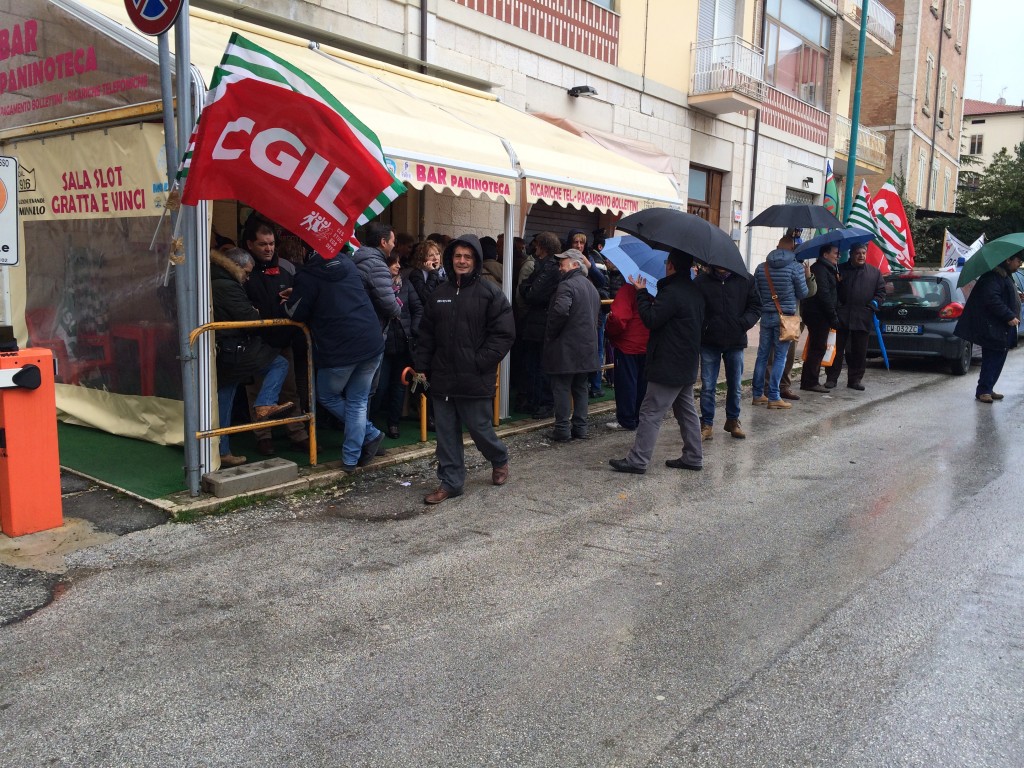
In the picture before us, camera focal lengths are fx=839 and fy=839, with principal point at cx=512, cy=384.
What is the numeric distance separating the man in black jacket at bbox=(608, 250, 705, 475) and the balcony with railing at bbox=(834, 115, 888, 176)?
64.9 ft

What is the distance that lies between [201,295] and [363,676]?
336 cm

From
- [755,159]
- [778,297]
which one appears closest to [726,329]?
[778,297]

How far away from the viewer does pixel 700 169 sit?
58.8 ft

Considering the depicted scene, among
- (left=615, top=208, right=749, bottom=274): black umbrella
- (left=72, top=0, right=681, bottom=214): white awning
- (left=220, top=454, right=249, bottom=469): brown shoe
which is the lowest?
(left=220, top=454, right=249, bottom=469): brown shoe

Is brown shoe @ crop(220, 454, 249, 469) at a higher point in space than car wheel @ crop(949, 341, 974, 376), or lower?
lower

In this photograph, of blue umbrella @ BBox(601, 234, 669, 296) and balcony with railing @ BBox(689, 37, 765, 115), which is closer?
blue umbrella @ BBox(601, 234, 669, 296)

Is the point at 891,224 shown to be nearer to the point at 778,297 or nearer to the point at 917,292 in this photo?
the point at 917,292

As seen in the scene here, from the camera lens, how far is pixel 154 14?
521cm

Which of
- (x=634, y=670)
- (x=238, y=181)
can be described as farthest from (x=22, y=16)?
(x=634, y=670)

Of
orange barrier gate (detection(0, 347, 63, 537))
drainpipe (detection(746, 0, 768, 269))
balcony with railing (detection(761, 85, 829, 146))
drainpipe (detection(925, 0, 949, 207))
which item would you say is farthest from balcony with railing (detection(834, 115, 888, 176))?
orange barrier gate (detection(0, 347, 63, 537))

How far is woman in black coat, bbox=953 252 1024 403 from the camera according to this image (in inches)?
388

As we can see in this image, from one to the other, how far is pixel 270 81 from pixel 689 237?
318cm

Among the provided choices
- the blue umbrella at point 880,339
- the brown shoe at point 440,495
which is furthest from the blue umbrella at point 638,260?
the blue umbrella at point 880,339

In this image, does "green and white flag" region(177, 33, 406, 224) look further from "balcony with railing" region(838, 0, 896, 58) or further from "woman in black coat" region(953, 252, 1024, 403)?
"balcony with railing" region(838, 0, 896, 58)
